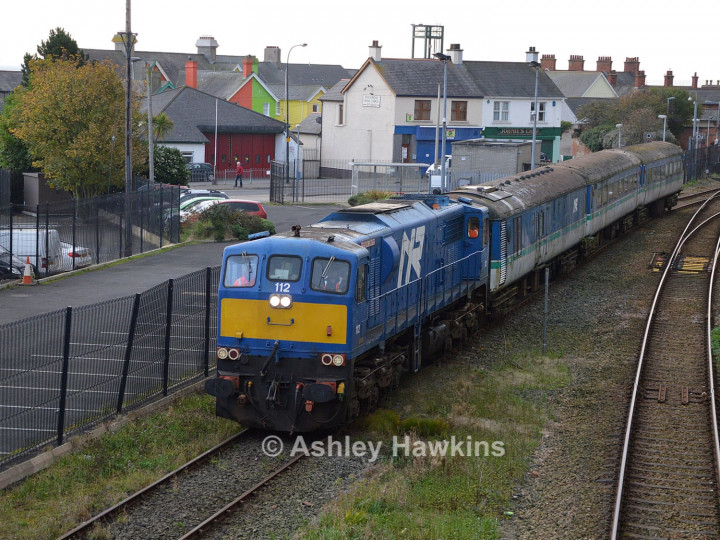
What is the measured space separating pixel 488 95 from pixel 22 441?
59.6m

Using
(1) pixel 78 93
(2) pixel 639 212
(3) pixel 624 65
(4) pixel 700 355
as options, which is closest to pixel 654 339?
(4) pixel 700 355

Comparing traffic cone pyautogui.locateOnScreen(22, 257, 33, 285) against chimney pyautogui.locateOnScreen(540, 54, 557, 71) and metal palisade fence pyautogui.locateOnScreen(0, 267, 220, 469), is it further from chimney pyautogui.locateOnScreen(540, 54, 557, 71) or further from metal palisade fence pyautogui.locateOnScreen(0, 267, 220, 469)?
chimney pyautogui.locateOnScreen(540, 54, 557, 71)

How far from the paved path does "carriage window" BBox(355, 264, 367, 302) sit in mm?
9814

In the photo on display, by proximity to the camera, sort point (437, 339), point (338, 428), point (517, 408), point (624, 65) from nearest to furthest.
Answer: point (338, 428)
point (517, 408)
point (437, 339)
point (624, 65)

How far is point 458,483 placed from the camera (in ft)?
41.7

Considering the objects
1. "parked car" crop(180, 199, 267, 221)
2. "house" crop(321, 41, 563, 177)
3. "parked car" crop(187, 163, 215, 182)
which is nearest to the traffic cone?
"parked car" crop(180, 199, 267, 221)

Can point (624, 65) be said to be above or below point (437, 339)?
above

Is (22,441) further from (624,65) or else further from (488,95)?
(624,65)

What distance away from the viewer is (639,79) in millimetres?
113438

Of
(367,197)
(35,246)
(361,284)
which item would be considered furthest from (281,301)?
(367,197)

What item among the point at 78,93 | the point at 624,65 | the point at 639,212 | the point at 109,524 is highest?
the point at 624,65

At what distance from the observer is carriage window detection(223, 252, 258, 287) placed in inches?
566

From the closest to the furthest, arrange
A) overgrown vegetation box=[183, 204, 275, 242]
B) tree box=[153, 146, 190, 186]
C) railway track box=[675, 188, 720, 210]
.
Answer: overgrown vegetation box=[183, 204, 275, 242] → tree box=[153, 146, 190, 186] → railway track box=[675, 188, 720, 210]

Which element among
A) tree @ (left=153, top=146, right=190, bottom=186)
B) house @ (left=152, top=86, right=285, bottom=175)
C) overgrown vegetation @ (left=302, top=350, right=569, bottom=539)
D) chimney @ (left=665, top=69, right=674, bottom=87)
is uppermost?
chimney @ (left=665, top=69, right=674, bottom=87)
